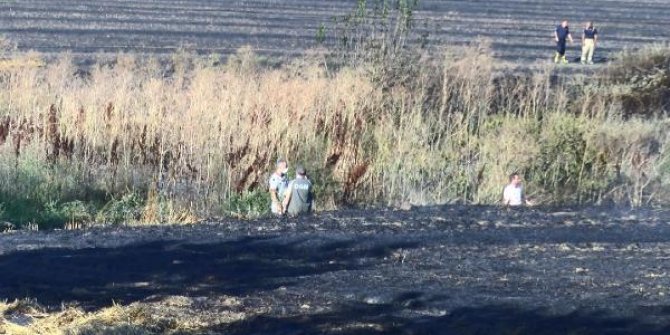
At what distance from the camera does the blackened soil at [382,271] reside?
9312 mm

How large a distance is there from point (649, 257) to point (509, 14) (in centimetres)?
4494

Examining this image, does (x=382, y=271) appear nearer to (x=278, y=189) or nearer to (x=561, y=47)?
(x=278, y=189)

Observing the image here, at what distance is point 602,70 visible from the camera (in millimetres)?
29203

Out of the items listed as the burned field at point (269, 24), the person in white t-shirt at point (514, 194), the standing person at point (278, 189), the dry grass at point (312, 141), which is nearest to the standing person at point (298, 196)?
the standing person at point (278, 189)

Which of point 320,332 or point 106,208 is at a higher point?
point 320,332

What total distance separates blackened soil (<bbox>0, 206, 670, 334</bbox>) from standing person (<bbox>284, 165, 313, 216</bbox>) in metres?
0.99

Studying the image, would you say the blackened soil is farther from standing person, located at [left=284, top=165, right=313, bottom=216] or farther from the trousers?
the trousers

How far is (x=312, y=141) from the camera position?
61.7 feet

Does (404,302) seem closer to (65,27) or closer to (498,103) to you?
(498,103)

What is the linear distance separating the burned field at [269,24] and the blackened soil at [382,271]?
58.3ft

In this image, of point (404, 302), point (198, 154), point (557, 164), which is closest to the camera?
point (404, 302)

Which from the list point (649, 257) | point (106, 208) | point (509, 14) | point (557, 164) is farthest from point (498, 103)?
point (509, 14)

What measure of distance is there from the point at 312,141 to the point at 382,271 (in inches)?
314

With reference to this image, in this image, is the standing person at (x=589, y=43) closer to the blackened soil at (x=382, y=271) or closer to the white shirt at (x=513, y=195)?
the white shirt at (x=513, y=195)
